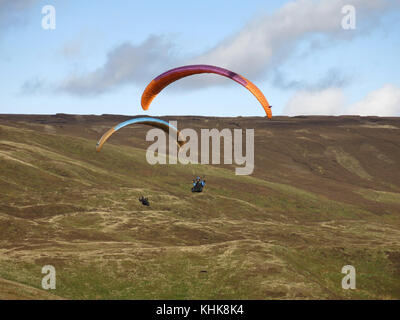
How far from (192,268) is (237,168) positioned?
104217 millimetres

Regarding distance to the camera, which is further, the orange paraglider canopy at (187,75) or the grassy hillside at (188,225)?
the grassy hillside at (188,225)

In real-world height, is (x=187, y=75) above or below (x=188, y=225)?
above

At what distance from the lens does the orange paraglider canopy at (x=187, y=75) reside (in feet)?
97.7

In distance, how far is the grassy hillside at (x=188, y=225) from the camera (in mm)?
42656

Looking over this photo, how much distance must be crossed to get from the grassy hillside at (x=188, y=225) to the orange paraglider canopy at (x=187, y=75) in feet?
48.1

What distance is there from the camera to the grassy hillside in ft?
140

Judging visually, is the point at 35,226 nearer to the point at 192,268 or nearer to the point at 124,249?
the point at 124,249

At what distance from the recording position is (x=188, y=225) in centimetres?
7638

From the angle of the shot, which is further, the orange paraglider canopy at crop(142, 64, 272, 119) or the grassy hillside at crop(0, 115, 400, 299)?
the grassy hillside at crop(0, 115, 400, 299)

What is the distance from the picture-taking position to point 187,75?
35406mm

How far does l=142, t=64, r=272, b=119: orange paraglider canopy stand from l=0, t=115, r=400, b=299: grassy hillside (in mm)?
14664

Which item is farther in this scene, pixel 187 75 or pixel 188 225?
pixel 188 225

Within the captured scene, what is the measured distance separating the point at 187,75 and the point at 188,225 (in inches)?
1712
